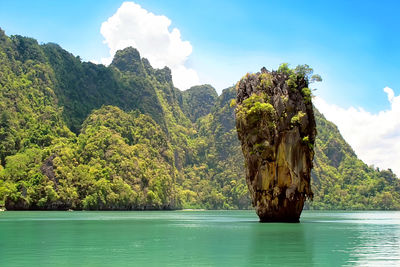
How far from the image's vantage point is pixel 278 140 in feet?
161

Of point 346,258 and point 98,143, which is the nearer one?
point 346,258

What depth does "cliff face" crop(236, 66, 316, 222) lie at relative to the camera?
48.7 metres

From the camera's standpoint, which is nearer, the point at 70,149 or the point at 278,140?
the point at 278,140

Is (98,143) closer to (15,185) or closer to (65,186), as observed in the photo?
(65,186)

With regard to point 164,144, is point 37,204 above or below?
below

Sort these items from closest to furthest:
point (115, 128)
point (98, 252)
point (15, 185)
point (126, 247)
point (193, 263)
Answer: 1. point (193, 263)
2. point (98, 252)
3. point (126, 247)
4. point (15, 185)
5. point (115, 128)

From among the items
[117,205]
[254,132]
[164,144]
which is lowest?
[117,205]

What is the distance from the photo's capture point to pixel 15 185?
10831 cm

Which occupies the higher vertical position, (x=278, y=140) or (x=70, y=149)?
(x=70, y=149)

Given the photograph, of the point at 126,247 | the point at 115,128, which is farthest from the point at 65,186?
the point at 126,247

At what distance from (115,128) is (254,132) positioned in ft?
396

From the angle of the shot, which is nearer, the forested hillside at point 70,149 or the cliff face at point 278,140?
the cliff face at point 278,140

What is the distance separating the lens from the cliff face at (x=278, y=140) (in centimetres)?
4869

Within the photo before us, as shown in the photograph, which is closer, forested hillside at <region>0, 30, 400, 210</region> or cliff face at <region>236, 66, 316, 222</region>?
cliff face at <region>236, 66, 316, 222</region>
